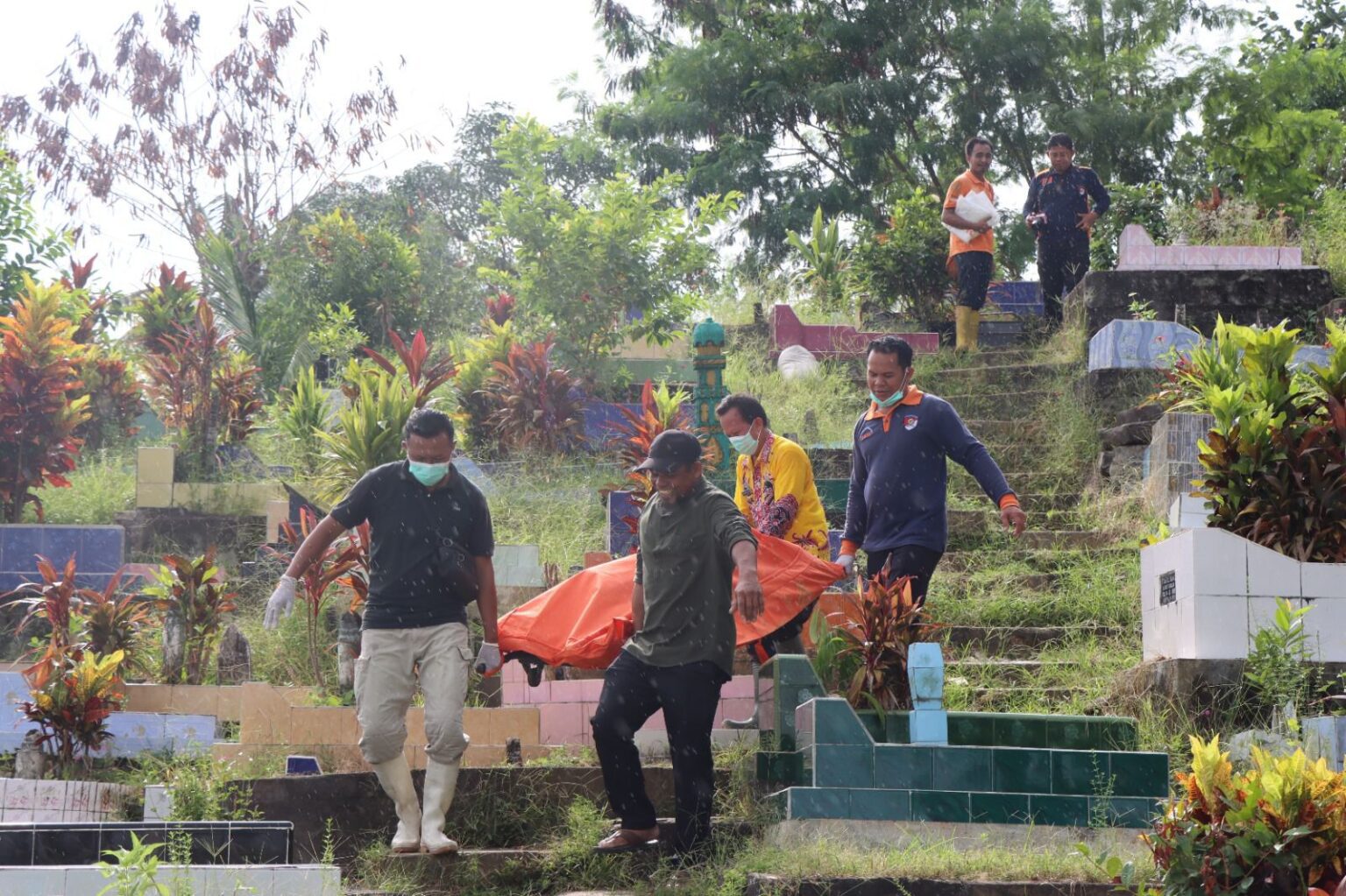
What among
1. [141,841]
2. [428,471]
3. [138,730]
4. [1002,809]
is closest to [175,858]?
[141,841]

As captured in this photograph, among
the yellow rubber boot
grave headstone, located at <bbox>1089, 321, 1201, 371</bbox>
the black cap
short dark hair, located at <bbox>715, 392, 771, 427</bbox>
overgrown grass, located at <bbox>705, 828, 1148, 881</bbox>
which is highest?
the yellow rubber boot

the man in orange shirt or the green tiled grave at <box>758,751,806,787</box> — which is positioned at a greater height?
the man in orange shirt

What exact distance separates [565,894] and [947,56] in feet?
65.9

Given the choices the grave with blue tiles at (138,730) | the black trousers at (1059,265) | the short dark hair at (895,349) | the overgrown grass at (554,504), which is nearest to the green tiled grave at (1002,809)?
the short dark hair at (895,349)

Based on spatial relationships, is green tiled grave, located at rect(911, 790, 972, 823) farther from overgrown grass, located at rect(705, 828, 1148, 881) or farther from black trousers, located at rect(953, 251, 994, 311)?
black trousers, located at rect(953, 251, 994, 311)

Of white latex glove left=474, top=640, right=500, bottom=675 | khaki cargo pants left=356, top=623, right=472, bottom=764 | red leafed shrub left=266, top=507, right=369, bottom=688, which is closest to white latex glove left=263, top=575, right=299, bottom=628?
khaki cargo pants left=356, top=623, right=472, bottom=764

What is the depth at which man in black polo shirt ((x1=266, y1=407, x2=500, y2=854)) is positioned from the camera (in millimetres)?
6938

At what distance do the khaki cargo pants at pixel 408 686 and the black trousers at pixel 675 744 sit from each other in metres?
0.60

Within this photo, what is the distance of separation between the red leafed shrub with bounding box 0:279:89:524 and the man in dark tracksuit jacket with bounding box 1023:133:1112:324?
829cm

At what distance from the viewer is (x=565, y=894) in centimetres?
654

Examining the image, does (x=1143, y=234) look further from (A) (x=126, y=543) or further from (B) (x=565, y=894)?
(B) (x=565, y=894)

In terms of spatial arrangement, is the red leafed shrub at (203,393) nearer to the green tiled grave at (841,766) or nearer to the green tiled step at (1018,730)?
the green tiled step at (1018,730)

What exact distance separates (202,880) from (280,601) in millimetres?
1838

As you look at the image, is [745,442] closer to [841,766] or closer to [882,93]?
[841,766]
